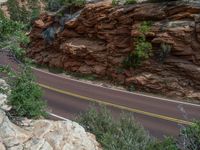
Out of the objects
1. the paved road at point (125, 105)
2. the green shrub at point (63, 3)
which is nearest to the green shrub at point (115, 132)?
the paved road at point (125, 105)

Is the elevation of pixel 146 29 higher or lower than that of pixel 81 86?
higher

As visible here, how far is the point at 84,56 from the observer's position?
31500mm

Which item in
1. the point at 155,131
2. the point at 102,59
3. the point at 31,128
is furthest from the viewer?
the point at 102,59

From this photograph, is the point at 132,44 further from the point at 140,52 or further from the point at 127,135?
the point at 127,135

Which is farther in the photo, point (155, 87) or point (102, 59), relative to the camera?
point (102, 59)

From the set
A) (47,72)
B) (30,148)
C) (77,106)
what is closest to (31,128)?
(30,148)

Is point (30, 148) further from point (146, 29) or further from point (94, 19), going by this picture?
point (94, 19)

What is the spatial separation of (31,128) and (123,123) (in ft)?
9.40

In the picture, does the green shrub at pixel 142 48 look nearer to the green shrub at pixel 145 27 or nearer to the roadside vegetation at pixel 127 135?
the green shrub at pixel 145 27

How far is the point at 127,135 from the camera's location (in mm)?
11445

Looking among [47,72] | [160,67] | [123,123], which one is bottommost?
[47,72]

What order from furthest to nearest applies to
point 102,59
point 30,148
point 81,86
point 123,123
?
1. point 102,59
2. point 81,86
3. point 123,123
4. point 30,148

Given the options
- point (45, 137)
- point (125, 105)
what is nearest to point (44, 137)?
point (45, 137)

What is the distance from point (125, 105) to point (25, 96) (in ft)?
32.7
